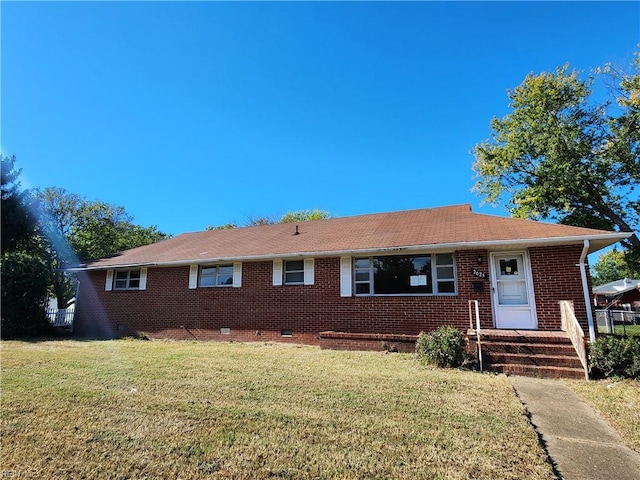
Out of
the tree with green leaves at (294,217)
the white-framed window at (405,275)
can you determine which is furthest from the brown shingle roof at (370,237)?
the tree with green leaves at (294,217)

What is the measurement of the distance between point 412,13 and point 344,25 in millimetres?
2079

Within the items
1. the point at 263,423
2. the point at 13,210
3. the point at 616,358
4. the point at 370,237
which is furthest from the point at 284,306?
the point at 13,210

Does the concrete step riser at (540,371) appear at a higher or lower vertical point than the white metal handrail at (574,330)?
lower

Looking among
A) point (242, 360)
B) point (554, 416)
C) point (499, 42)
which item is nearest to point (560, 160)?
point (499, 42)

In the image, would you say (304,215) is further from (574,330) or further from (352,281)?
(574,330)

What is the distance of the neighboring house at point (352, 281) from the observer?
30.8ft

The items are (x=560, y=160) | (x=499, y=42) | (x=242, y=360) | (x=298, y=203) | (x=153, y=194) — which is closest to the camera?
(x=242, y=360)

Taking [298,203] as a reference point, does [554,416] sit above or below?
below

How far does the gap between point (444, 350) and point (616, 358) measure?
2945mm

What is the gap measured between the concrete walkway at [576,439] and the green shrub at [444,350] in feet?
5.24

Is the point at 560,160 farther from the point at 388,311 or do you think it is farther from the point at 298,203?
the point at 298,203

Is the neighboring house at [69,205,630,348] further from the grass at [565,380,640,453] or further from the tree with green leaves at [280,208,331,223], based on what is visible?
the tree with green leaves at [280,208,331,223]

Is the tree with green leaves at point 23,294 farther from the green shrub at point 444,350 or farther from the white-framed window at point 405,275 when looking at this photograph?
the green shrub at point 444,350

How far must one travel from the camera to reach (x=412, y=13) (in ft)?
36.1
